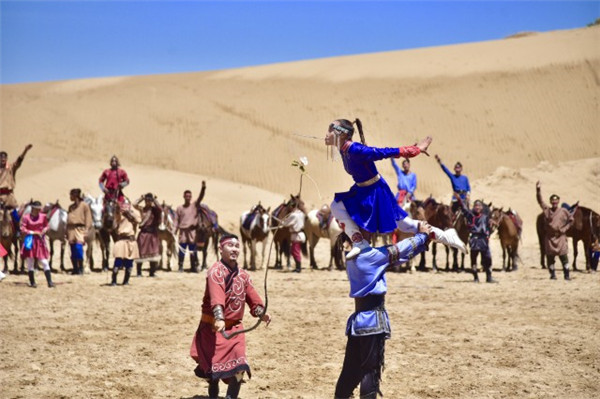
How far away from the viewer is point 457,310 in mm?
14383

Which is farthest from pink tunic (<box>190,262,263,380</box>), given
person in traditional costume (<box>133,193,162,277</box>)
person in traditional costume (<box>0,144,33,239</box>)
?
person in traditional costume (<box>0,144,33,239</box>)

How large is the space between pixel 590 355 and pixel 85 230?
12930mm

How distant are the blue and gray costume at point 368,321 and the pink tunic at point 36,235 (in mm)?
11176

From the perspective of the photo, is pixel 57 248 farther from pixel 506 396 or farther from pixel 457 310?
pixel 506 396

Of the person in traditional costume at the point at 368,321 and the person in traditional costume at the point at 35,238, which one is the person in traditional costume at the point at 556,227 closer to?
the person in traditional costume at the point at 35,238

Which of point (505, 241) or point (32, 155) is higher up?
point (32, 155)

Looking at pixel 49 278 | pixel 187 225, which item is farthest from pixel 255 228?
pixel 49 278

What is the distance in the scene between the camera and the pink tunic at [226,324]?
7.75m

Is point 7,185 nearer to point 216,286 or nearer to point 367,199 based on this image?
point 216,286

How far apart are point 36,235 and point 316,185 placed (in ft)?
38.4

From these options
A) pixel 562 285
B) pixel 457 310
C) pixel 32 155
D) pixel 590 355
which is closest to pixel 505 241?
pixel 562 285

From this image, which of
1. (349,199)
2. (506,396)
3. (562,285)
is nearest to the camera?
(349,199)

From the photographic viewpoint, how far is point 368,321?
22.7 ft

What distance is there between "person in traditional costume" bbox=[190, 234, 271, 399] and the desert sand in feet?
3.23
